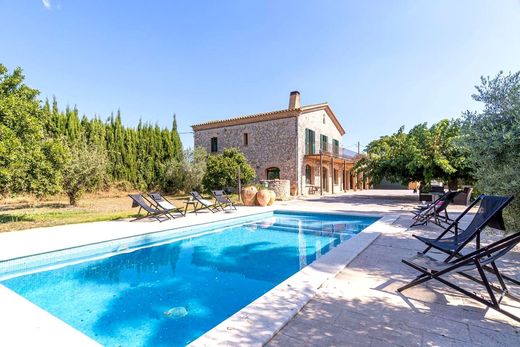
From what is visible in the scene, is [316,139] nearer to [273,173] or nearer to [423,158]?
[273,173]

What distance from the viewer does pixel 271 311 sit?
2113mm

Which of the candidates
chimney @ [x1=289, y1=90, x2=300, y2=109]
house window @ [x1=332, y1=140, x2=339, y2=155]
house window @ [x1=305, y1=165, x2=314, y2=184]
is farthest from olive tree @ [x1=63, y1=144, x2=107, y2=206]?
house window @ [x1=332, y1=140, x2=339, y2=155]

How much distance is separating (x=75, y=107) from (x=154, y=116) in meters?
5.08

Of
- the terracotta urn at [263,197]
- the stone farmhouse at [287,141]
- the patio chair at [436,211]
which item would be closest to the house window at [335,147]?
the stone farmhouse at [287,141]

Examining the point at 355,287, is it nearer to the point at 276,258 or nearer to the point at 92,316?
the point at 276,258

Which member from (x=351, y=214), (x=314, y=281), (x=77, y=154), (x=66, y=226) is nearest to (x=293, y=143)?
(x=351, y=214)

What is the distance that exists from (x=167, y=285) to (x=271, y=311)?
205 cm

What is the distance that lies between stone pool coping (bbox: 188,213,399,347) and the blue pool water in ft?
2.01

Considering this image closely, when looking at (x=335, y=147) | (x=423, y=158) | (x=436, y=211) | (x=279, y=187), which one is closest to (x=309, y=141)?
(x=335, y=147)

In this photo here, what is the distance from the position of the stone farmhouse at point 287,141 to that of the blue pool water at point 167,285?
11.2 meters

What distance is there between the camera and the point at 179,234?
20.9 feet

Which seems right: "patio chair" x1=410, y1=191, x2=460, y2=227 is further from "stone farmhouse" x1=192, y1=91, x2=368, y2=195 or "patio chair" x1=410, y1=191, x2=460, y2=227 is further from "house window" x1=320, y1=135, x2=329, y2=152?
"house window" x1=320, y1=135, x2=329, y2=152

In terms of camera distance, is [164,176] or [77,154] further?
[164,176]

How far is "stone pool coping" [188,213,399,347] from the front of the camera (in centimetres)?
174
